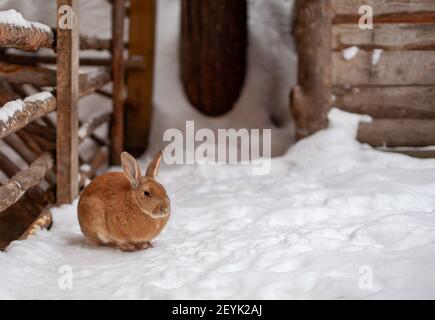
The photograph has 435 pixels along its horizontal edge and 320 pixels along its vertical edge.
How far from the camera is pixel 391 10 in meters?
5.48

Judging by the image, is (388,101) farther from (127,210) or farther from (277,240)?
(127,210)

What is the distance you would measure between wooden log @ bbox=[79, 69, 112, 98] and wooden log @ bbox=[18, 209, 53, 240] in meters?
1.16

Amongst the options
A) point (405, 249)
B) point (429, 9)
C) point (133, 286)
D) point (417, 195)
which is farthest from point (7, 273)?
point (429, 9)

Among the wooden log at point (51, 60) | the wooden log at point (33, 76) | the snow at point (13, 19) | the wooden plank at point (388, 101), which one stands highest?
the snow at point (13, 19)

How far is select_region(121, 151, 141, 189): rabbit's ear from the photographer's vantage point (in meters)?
3.59

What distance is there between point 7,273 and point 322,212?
2.10 meters

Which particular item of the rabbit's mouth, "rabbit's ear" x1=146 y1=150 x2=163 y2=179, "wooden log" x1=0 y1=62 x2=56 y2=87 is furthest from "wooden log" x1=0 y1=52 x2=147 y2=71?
the rabbit's mouth

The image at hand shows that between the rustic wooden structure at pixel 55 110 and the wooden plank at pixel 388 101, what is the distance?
87.2 inches

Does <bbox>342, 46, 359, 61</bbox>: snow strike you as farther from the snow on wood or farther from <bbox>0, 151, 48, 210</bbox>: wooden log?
<bbox>0, 151, 48, 210</bbox>: wooden log

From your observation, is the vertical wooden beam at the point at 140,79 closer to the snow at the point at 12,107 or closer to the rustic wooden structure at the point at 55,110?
the rustic wooden structure at the point at 55,110

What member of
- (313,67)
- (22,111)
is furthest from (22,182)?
(313,67)

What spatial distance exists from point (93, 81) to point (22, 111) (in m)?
1.74

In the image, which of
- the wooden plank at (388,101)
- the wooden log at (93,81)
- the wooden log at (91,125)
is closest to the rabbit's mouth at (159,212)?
the wooden log at (93,81)

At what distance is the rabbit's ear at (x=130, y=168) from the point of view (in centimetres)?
359
